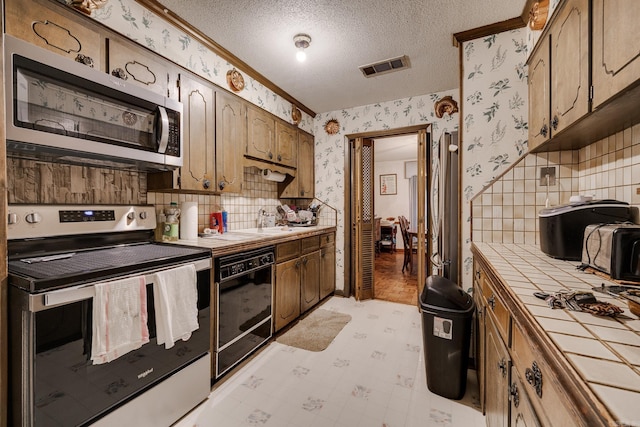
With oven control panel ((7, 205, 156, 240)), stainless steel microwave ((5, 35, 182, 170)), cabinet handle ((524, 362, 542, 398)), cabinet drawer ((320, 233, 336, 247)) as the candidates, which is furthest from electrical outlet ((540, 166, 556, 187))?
oven control panel ((7, 205, 156, 240))

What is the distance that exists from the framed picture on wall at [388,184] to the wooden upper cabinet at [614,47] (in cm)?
615

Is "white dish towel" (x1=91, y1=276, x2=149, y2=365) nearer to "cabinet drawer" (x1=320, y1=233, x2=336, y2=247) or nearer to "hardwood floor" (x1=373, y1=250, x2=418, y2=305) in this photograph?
"cabinet drawer" (x1=320, y1=233, x2=336, y2=247)

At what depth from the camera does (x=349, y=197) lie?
3582 mm

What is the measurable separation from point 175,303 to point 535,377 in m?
1.52

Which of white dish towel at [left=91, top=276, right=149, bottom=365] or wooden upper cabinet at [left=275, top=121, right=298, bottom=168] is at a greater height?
wooden upper cabinet at [left=275, top=121, right=298, bottom=168]

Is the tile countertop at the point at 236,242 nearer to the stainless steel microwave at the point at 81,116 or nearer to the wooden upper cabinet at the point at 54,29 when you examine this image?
the stainless steel microwave at the point at 81,116

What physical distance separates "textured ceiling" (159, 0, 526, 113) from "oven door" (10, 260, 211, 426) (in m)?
1.86

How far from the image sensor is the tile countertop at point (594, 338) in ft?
1.29

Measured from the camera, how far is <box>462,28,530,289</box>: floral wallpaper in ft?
6.23

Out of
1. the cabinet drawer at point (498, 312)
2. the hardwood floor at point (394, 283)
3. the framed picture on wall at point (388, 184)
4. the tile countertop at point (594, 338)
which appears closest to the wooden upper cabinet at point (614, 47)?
the tile countertop at point (594, 338)

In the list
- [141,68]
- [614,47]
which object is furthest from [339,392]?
[141,68]

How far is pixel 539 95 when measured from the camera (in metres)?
1.59

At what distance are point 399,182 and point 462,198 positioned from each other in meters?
5.11

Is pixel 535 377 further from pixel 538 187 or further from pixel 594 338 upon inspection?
pixel 538 187
